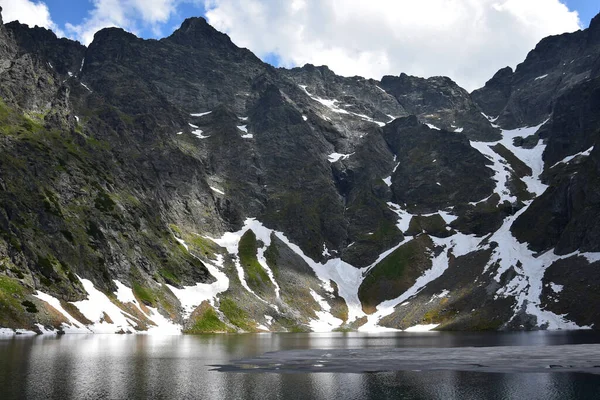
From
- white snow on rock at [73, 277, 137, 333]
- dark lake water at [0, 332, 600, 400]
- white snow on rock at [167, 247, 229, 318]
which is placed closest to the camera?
dark lake water at [0, 332, 600, 400]

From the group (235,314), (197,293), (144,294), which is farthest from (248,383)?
(197,293)

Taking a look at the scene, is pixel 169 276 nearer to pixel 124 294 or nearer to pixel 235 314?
pixel 235 314

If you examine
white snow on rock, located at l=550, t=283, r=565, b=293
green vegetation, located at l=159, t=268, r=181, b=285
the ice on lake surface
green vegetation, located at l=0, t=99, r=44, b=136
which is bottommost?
the ice on lake surface

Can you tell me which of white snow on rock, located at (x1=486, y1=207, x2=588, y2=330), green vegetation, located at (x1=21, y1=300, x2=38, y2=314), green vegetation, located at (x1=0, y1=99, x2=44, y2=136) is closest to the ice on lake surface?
green vegetation, located at (x1=21, y1=300, x2=38, y2=314)

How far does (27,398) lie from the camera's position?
35094 millimetres

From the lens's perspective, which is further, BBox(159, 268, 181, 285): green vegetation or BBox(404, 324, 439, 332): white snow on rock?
BBox(404, 324, 439, 332): white snow on rock

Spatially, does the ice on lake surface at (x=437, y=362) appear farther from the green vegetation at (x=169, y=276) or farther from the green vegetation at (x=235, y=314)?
the green vegetation at (x=169, y=276)

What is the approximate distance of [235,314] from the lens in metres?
176

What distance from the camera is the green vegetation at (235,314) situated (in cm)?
17125

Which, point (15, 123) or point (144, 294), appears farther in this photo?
point (15, 123)

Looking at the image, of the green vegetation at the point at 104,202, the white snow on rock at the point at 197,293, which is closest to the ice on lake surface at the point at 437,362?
the white snow on rock at the point at 197,293

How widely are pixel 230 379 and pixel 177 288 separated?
134m

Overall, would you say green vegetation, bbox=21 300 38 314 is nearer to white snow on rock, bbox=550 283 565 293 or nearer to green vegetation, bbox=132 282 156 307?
green vegetation, bbox=132 282 156 307

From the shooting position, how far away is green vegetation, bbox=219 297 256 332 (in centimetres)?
17125
